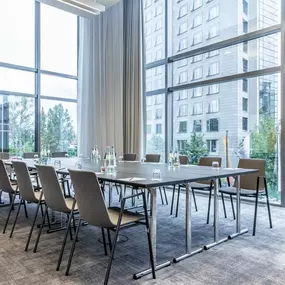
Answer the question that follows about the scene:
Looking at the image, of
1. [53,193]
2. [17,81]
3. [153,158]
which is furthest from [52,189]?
[17,81]

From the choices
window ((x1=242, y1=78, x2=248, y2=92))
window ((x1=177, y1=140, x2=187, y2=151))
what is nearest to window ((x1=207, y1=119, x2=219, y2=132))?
window ((x1=177, y1=140, x2=187, y2=151))

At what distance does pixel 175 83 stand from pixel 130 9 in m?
2.17

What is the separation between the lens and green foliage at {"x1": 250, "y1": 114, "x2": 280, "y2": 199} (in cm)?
480

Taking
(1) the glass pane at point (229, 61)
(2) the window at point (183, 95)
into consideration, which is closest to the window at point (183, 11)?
(1) the glass pane at point (229, 61)

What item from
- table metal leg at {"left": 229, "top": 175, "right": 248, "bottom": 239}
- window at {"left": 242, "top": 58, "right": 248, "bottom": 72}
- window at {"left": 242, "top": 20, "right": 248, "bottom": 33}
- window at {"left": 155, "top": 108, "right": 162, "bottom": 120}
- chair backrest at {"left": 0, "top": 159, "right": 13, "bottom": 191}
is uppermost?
window at {"left": 242, "top": 20, "right": 248, "bottom": 33}

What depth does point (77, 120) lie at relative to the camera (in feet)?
26.5

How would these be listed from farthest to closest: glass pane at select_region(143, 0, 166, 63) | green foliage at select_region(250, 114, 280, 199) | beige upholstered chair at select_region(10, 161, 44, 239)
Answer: glass pane at select_region(143, 0, 166, 63), green foliage at select_region(250, 114, 280, 199), beige upholstered chair at select_region(10, 161, 44, 239)

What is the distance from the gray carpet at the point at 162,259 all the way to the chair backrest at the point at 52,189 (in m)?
0.46

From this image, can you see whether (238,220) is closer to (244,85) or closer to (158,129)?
(244,85)

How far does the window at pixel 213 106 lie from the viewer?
566cm

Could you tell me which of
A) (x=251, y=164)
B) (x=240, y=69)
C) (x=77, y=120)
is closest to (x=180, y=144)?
(x=240, y=69)

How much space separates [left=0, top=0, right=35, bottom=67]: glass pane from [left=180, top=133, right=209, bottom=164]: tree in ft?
14.5

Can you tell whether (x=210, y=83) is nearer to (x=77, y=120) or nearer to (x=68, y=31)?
(x=77, y=120)

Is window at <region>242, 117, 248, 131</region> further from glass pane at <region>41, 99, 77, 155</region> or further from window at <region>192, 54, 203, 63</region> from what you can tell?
glass pane at <region>41, 99, 77, 155</region>
